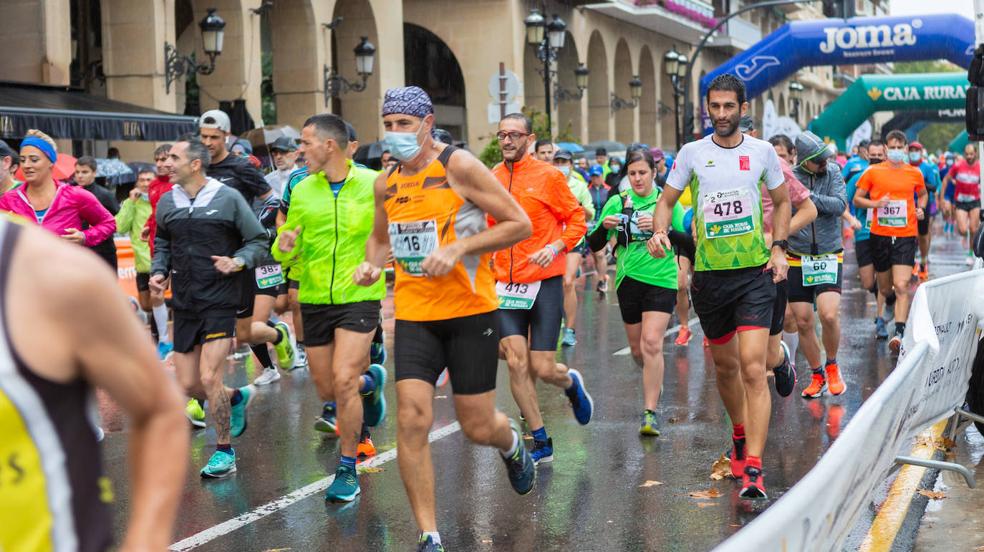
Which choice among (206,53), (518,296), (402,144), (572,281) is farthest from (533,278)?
(206,53)

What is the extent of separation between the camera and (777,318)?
7539 mm

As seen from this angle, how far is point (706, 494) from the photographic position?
22.8ft

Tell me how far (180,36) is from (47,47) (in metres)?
15.4

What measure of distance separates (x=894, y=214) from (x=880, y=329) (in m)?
1.13

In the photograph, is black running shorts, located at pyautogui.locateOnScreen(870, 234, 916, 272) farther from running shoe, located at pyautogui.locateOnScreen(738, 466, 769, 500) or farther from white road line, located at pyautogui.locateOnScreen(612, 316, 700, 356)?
running shoe, located at pyautogui.locateOnScreen(738, 466, 769, 500)

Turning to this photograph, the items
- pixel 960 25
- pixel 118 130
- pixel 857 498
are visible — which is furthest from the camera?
pixel 960 25

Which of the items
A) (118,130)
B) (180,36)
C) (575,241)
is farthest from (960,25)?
(575,241)

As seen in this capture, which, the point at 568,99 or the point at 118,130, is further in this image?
the point at 568,99

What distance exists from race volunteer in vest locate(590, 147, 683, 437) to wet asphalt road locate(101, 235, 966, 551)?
0.43 metres

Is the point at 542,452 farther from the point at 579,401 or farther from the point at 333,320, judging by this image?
the point at 333,320

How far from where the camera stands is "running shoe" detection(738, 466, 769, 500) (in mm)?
6719

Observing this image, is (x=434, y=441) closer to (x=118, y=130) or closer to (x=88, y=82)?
(x=118, y=130)

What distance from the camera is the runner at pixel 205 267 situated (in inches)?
306

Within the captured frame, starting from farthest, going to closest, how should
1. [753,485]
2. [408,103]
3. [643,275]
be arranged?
[643,275], [753,485], [408,103]
